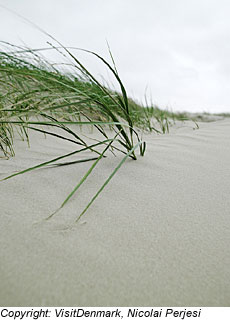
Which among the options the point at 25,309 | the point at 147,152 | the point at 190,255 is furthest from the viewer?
the point at 147,152

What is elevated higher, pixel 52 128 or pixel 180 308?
pixel 52 128

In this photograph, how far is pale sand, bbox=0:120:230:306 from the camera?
1.67 feet

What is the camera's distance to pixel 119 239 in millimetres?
634

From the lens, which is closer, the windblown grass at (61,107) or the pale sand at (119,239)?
the pale sand at (119,239)

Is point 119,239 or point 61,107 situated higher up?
point 61,107

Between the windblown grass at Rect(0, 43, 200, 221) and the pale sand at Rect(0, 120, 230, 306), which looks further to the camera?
the windblown grass at Rect(0, 43, 200, 221)

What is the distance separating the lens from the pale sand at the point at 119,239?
0.51 m

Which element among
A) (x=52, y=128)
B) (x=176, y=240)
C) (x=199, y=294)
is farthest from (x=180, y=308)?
(x=52, y=128)

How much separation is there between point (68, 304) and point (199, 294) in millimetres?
231

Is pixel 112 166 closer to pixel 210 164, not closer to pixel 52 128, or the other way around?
pixel 210 164

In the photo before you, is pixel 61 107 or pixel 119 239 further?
pixel 61 107

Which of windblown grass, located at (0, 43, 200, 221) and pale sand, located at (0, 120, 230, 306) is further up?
windblown grass, located at (0, 43, 200, 221)

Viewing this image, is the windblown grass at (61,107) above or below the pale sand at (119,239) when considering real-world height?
above

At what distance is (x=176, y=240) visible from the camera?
2.11 feet
